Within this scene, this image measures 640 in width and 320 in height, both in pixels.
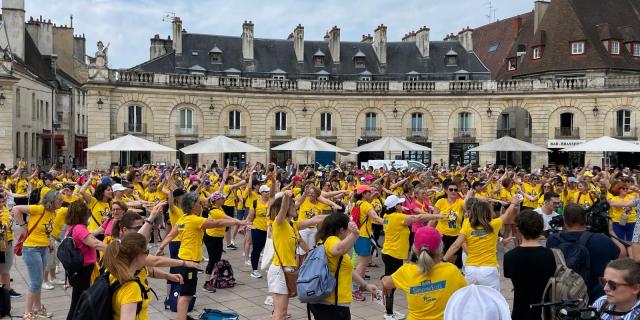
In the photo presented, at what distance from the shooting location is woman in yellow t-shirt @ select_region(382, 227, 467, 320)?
435 centimetres

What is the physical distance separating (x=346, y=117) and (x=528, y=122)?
39.4ft

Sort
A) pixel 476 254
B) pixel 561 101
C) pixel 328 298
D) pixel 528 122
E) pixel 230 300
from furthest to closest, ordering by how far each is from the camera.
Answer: pixel 528 122 → pixel 561 101 → pixel 230 300 → pixel 476 254 → pixel 328 298

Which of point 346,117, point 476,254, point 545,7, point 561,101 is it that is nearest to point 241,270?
point 476,254

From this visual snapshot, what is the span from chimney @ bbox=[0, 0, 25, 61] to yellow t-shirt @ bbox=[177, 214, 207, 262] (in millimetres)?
36415

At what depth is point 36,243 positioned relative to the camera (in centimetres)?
748

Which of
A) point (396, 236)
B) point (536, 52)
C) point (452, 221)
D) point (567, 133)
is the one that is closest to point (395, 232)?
point (396, 236)

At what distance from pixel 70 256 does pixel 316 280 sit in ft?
9.23

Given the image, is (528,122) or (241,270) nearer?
(241,270)

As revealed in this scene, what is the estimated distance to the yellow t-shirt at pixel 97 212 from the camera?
8.25 m

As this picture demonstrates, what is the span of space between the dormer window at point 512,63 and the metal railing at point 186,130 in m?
23.3

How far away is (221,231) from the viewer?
9.26m

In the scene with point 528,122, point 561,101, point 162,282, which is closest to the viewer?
point 162,282

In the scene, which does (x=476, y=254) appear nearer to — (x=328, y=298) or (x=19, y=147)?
(x=328, y=298)

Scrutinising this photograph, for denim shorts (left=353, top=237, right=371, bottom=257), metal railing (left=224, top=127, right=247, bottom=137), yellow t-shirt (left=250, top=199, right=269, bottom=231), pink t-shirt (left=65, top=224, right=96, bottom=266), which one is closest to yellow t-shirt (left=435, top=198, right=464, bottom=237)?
denim shorts (left=353, top=237, right=371, bottom=257)
